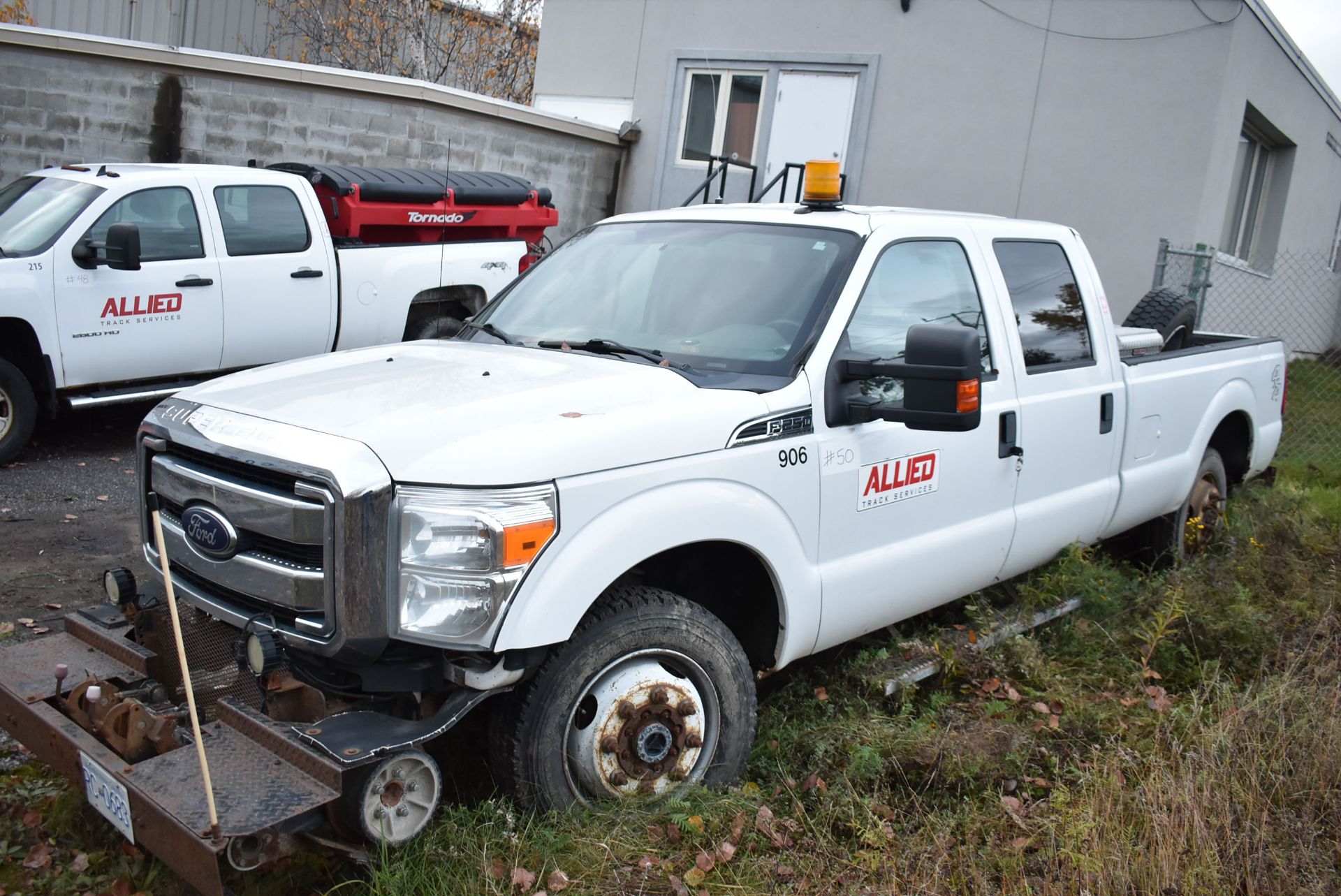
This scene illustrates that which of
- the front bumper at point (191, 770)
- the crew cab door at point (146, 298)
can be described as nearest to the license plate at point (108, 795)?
the front bumper at point (191, 770)

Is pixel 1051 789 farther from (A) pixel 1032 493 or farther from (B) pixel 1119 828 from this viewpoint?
(A) pixel 1032 493

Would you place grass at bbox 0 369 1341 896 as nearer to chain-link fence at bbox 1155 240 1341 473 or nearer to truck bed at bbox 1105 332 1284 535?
truck bed at bbox 1105 332 1284 535

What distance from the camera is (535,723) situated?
3.14m

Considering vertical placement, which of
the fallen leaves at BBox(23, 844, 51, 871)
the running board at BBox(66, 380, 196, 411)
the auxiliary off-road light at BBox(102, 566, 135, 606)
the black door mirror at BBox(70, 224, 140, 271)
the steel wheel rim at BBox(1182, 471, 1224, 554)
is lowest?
the fallen leaves at BBox(23, 844, 51, 871)

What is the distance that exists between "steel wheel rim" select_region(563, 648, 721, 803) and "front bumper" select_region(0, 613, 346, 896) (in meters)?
0.77

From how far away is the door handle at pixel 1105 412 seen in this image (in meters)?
5.15

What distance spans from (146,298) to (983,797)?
6.42 metres

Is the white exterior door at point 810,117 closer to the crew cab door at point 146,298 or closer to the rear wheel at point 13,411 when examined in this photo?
the crew cab door at point 146,298

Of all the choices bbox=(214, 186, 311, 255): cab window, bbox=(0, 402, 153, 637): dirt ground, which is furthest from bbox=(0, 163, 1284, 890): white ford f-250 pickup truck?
bbox=(214, 186, 311, 255): cab window

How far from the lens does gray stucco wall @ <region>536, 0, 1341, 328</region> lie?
11172 mm

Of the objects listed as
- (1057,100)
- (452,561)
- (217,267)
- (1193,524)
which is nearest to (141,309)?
(217,267)

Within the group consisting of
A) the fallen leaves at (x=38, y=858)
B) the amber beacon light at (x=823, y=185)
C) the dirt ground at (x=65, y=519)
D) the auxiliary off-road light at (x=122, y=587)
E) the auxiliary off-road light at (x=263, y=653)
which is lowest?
the fallen leaves at (x=38, y=858)

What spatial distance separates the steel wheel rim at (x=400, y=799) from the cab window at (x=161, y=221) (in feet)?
19.3

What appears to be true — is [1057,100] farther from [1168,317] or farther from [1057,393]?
[1057,393]
